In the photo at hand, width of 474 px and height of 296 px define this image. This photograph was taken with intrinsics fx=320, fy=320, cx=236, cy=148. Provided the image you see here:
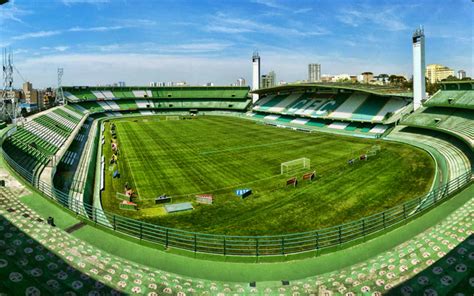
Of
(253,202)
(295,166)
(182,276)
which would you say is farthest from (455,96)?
(182,276)

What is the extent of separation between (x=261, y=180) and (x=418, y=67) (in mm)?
44091

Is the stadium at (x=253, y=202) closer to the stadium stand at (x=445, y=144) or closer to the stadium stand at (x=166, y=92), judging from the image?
the stadium stand at (x=445, y=144)

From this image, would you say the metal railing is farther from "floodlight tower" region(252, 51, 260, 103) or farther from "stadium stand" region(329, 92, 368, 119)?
"floodlight tower" region(252, 51, 260, 103)

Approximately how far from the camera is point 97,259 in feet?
40.0

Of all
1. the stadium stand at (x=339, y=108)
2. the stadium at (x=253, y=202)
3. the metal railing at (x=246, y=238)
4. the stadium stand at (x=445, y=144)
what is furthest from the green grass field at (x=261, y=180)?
the stadium stand at (x=339, y=108)

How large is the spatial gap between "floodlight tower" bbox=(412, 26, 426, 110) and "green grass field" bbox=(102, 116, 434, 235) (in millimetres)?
16412

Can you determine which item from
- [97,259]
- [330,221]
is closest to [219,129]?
[330,221]

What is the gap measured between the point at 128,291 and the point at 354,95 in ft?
231

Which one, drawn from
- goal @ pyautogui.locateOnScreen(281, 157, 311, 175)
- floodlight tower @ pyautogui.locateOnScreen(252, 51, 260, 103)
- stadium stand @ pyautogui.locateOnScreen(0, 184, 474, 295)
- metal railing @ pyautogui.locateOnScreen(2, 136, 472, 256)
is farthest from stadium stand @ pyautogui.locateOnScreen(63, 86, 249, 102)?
stadium stand @ pyautogui.locateOnScreen(0, 184, 474, 295)

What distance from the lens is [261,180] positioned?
96.7 ft

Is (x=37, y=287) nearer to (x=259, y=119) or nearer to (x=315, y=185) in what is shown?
(x=315, y=185)

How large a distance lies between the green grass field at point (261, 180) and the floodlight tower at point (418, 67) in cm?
1641

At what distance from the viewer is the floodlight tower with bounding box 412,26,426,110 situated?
5603cm

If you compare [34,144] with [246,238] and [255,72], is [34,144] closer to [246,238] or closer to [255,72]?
[246,238]
